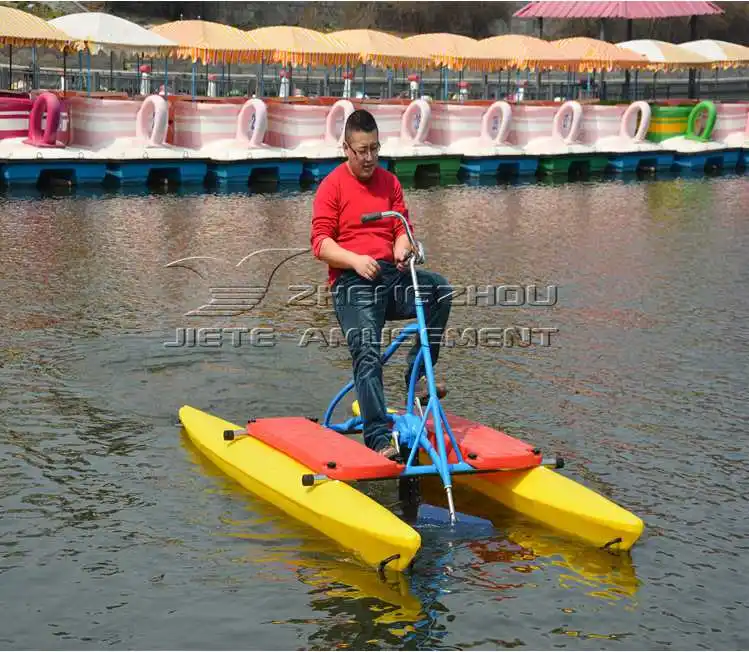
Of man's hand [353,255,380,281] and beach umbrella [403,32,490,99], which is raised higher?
beach umbrella [403,32,490,99]

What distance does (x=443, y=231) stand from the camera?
61.4ft

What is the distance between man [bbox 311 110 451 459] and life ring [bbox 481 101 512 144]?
20.9m

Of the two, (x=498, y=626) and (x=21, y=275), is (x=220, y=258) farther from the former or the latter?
(x=498, y=626)

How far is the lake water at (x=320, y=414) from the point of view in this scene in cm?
600

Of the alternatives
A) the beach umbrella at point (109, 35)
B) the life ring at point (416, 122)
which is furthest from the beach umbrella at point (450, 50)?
the beach umbrella at point (109, 35)

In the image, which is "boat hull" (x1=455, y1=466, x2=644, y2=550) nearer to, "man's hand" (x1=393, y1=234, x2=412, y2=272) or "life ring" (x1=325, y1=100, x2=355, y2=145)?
"man's hand" (x1=393, y1=234, x2=412, y2=272)

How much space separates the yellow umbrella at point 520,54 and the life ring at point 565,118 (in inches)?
70.8

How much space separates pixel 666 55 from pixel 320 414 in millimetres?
25768

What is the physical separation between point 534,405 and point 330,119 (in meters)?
17.1

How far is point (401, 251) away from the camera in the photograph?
7227mm

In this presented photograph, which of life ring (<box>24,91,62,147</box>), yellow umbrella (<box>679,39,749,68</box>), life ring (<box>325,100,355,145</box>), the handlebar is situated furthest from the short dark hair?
yellow umbrella (<box>679,39,749,68</box>)

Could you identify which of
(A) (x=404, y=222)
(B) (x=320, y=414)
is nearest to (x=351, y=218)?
(A) (x=404, y=222)

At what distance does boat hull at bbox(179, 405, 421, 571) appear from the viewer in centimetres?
632

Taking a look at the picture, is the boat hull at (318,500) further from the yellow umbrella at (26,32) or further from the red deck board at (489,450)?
the yellow umbrella at (26,32)
